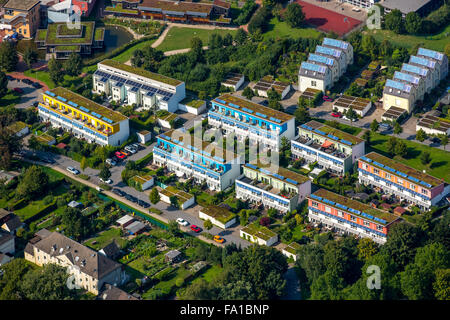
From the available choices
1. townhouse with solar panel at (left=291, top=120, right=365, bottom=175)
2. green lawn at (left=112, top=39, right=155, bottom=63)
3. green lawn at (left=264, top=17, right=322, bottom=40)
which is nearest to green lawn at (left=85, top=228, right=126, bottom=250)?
townhouse with solar panel at (left=291, top=120, right=365, bottom=175)

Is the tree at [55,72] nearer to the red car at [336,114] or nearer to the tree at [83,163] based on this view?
the tree at [83,163]

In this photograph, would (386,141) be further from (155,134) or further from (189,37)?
(189,37)

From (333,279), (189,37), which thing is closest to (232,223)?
(333,279)

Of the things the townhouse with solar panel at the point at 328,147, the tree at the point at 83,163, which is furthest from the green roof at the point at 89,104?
the townhouse with solar panel at the point at 328,147

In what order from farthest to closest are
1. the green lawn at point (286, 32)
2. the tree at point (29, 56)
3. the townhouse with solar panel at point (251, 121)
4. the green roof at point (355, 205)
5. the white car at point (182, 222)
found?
the green lawn at point (286, 32) → the tree at point (29, 56) → the townhouse with solar panel at point (251, 121) → the white car at point (182, 222) → the green roof at point (355, 205)

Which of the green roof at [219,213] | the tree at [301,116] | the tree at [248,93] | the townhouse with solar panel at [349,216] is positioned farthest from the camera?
the tree at [248,93]

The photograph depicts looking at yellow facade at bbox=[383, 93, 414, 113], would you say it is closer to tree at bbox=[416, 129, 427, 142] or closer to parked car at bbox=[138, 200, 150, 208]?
tree at bbox=[416, 129, 427, 142]

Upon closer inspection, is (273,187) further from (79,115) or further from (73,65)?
(73,65)
